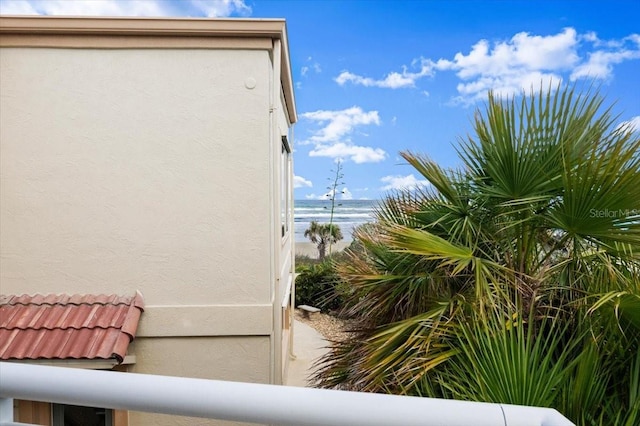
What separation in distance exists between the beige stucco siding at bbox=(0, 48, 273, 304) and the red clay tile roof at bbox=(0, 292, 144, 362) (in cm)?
18

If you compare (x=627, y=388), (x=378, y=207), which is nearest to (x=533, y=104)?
(x=378, y=207)

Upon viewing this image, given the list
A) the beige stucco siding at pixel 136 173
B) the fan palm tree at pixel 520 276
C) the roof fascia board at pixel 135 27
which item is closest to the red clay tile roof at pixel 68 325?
the beige stucco siding at pixel 136 173

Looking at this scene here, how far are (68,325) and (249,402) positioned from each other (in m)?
4.98

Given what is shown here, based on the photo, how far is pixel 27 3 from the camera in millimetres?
8219

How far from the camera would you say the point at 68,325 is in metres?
4.88

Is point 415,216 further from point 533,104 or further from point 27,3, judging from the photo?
point 27,3

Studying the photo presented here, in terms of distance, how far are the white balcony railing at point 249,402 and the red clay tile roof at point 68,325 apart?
4203 mm

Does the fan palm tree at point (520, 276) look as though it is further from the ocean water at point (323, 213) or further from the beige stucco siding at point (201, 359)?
the ocean water at point (323, 213)

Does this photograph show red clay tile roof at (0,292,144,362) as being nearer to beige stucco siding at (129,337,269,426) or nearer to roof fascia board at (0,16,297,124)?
beige stucco siding at (129,337,269,426)

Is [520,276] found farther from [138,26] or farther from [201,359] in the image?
[138,26]

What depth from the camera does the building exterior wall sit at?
5270mm

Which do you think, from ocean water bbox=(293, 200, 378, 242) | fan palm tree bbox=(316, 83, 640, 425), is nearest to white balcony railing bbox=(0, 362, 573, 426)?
fan palm tree bbox=(316, 83, 640, 425)

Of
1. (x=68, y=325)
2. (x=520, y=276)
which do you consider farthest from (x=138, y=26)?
(x=520, y=276)

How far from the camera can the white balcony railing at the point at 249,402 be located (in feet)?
2.66
